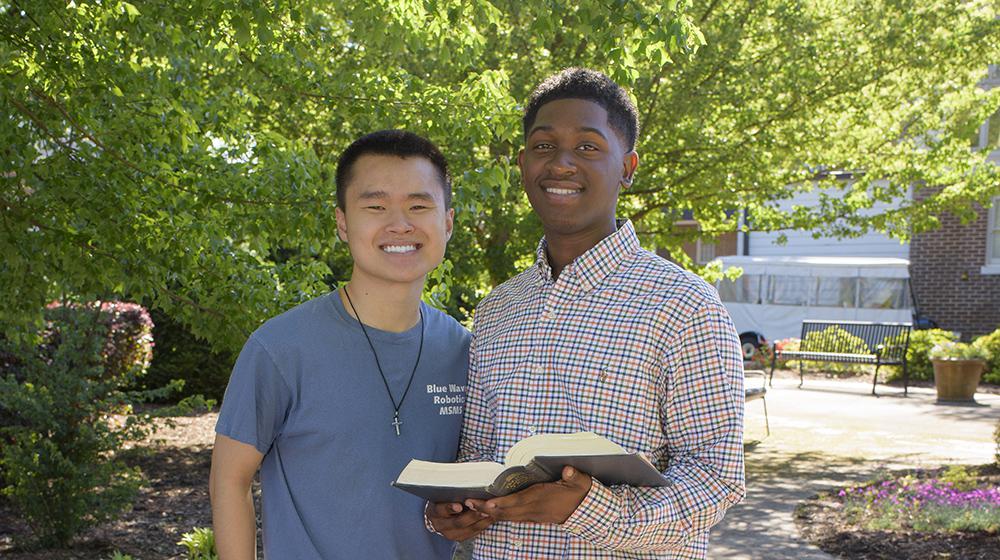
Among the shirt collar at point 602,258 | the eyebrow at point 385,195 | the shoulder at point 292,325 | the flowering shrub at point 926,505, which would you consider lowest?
the flowering shrub at point 926,505

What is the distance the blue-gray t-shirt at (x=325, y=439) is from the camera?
236 cm

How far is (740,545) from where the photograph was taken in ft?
20.9

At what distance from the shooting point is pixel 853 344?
59.2 ft

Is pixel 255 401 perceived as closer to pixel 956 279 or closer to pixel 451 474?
pixel 451 474

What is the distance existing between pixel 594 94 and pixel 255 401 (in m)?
1.09

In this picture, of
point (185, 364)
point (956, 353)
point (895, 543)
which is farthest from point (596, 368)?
point (956, 353)

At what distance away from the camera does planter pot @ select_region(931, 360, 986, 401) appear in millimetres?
14305

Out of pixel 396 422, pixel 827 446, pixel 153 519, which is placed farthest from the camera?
pixel 827 446

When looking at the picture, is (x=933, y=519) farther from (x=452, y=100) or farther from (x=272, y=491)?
(x=272, y=491)

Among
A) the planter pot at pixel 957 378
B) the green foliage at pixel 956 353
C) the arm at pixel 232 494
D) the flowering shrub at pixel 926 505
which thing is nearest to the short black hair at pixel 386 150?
the arm at pixel 232 494

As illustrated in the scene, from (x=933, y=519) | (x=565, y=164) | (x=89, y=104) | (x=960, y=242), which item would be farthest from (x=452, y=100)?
(x=960, y=242)

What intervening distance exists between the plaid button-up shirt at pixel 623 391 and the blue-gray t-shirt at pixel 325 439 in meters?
0.20

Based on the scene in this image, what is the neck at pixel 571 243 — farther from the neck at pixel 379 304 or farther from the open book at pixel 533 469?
the open book at pixel 533 469

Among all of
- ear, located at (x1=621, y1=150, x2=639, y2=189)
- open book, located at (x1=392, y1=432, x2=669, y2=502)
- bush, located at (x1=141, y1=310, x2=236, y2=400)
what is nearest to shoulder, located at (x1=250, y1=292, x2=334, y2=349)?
open book, located at (x1=392, y1=432, x2=669, y2=502)
